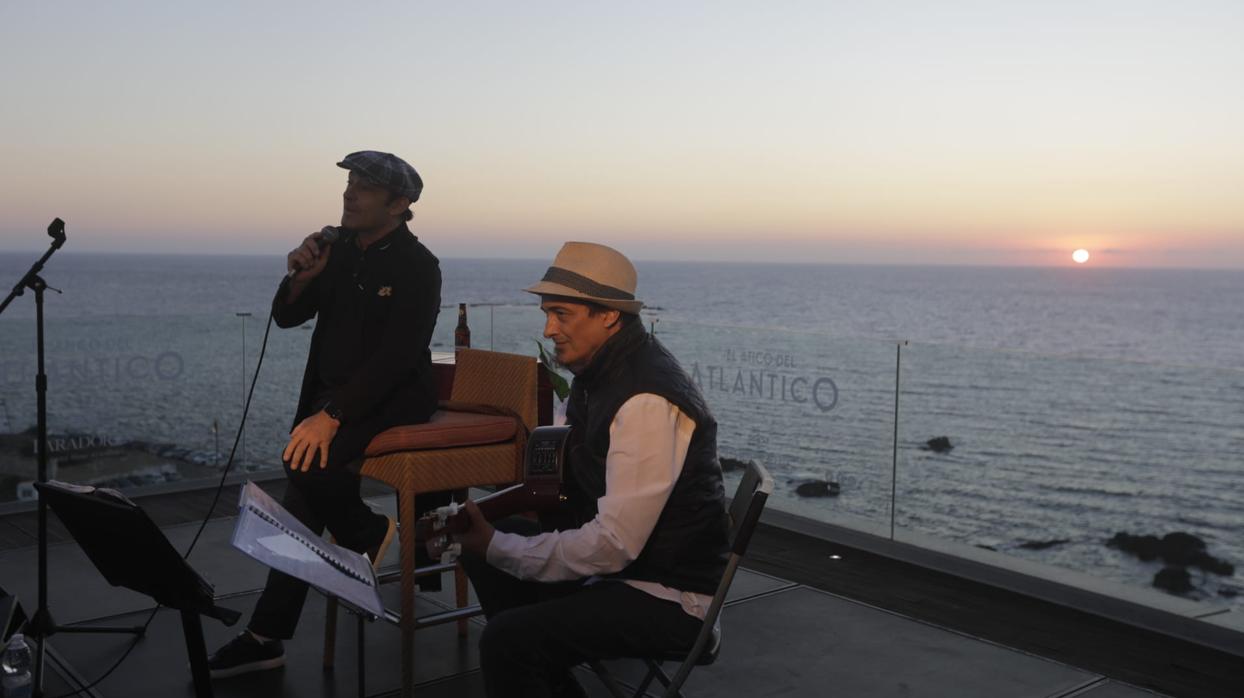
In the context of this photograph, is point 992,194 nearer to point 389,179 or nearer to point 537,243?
point 537,243

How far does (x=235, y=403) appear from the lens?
673 cm

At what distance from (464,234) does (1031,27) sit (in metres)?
20.9

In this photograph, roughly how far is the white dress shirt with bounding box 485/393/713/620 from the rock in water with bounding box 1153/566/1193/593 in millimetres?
3342

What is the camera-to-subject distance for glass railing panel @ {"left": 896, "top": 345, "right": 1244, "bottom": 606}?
4.75 metres

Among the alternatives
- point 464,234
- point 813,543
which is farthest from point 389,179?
point 464,234

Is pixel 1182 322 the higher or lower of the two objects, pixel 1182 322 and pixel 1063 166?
the lower

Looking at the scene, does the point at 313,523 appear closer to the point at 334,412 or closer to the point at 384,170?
the point at 334,412

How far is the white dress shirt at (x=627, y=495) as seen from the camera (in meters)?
2.23

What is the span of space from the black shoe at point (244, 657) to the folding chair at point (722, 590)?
1.56 m

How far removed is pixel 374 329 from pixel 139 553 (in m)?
1.19

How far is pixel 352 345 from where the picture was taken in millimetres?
3271

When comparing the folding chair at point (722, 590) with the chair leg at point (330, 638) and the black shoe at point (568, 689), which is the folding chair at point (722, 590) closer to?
the black shoe at point (568, 689)

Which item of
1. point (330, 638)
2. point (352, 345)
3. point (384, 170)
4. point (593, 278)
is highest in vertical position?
point (384, 170)

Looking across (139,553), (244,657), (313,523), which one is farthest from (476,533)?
(244,657)
